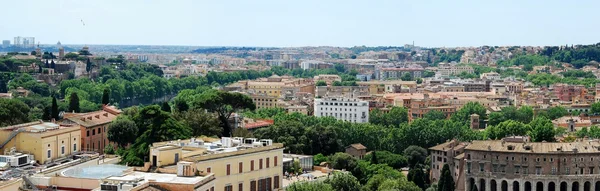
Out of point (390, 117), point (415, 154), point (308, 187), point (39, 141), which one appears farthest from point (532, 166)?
point (390, 117)

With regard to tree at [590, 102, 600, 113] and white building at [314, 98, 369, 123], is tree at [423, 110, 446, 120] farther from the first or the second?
tree at [590, 102, 600, 113]

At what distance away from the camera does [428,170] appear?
4503 centimetres

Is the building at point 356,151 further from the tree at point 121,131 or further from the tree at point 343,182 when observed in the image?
the tree at point 343,182

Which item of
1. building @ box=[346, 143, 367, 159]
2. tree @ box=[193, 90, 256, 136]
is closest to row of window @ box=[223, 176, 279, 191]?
tree @ box=[193, 90, 256, 136]

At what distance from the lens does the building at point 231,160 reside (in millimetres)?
23688

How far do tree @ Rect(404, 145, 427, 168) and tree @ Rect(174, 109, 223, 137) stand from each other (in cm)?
1225

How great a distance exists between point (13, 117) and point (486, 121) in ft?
142

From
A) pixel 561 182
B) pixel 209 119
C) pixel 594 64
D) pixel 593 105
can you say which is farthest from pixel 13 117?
pixel 594 64

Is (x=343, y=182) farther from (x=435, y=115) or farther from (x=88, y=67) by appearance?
(x=88, y=67)

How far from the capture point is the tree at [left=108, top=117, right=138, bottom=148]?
110ft

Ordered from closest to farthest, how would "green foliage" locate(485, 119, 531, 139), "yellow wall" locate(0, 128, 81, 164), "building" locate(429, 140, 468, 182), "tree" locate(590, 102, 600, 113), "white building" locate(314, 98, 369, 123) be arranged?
"yellow wall" locate(0, 128, 81, 164)
"building" locate(429, 140, 468, 182)
"green foliage" locate(485, 119, 531, 139)
"white building" locate(314, 98, 369, 123)
"tree" locate(590, 102, 600, 113)

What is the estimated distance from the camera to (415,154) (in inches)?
1892

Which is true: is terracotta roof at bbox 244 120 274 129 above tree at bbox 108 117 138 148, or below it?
below

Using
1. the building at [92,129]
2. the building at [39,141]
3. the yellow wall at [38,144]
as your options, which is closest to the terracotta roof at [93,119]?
the building at [92,129]
